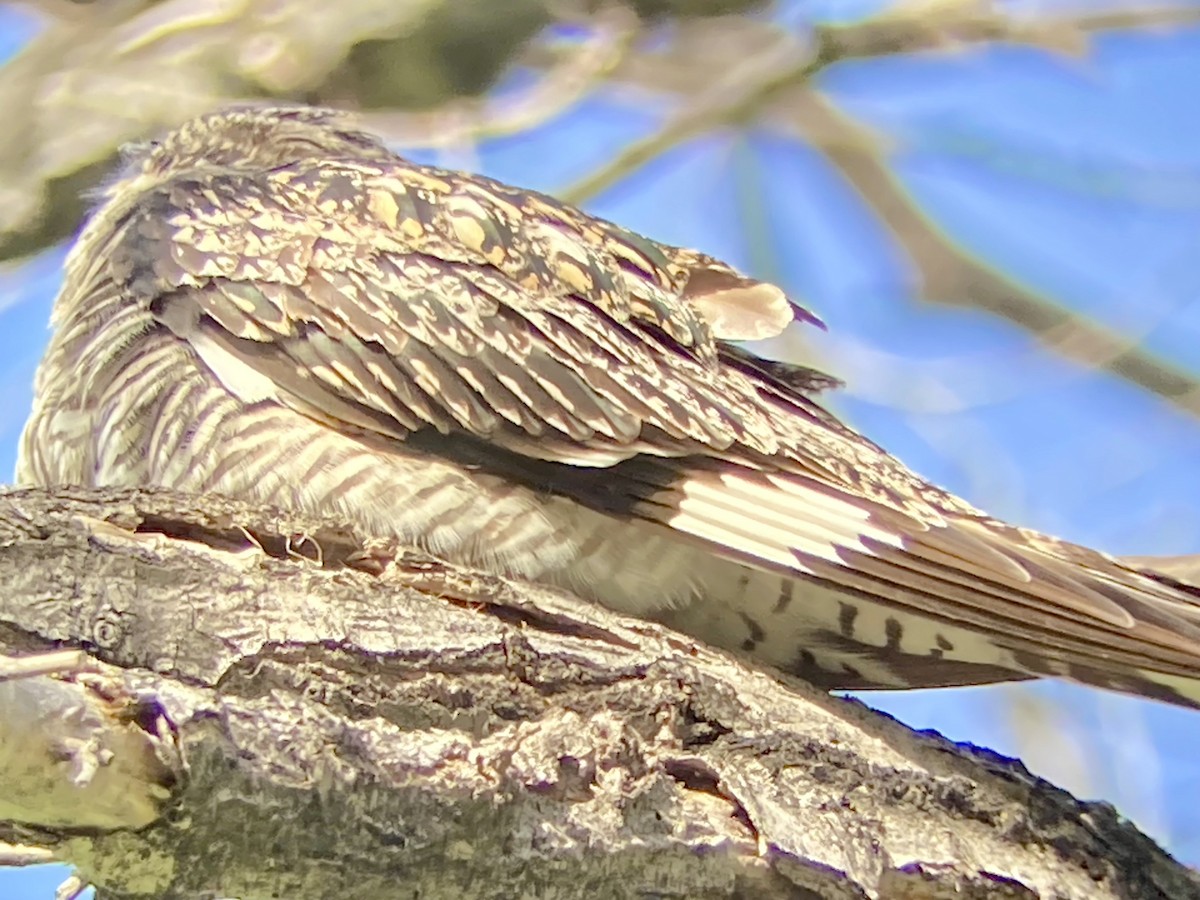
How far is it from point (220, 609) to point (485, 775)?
15.2 inches

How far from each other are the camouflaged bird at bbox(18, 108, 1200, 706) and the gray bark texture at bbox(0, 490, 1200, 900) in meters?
0.20

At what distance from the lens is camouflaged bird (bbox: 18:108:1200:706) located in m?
2.08

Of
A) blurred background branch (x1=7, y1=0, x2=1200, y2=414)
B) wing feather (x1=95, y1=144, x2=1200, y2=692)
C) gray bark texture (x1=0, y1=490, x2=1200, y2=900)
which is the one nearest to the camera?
gray bark texture (x1=0, y1=490, x2=1200, y2=900)

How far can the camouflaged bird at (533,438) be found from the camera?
2084 millimetres

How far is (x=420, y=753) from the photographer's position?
5.65ft

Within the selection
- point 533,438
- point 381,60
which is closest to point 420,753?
point 533,438

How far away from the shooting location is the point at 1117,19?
4617mm

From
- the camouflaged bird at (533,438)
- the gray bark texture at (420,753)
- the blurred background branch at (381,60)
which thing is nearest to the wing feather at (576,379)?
the camouflaged bird at (533,438)

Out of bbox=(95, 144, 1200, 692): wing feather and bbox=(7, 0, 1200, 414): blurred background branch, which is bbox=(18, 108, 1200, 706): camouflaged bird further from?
bbox=(7, 0, 1200, 414): blurred background branch

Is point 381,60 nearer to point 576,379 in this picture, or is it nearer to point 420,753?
point 576,379

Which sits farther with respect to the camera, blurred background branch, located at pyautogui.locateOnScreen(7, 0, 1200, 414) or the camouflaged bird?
blurred background branch, located at pyautogui.locateOnScreen(7, 0, 1200, 414)

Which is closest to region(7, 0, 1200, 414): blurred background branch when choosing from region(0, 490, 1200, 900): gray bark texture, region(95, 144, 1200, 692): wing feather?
region(95, 144, 1200, 692): wing feather

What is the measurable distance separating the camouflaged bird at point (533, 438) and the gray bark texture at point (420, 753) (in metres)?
0.20

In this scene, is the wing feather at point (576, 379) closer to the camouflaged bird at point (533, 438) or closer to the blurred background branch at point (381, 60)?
the camouflaged bird at point (533, 438)
